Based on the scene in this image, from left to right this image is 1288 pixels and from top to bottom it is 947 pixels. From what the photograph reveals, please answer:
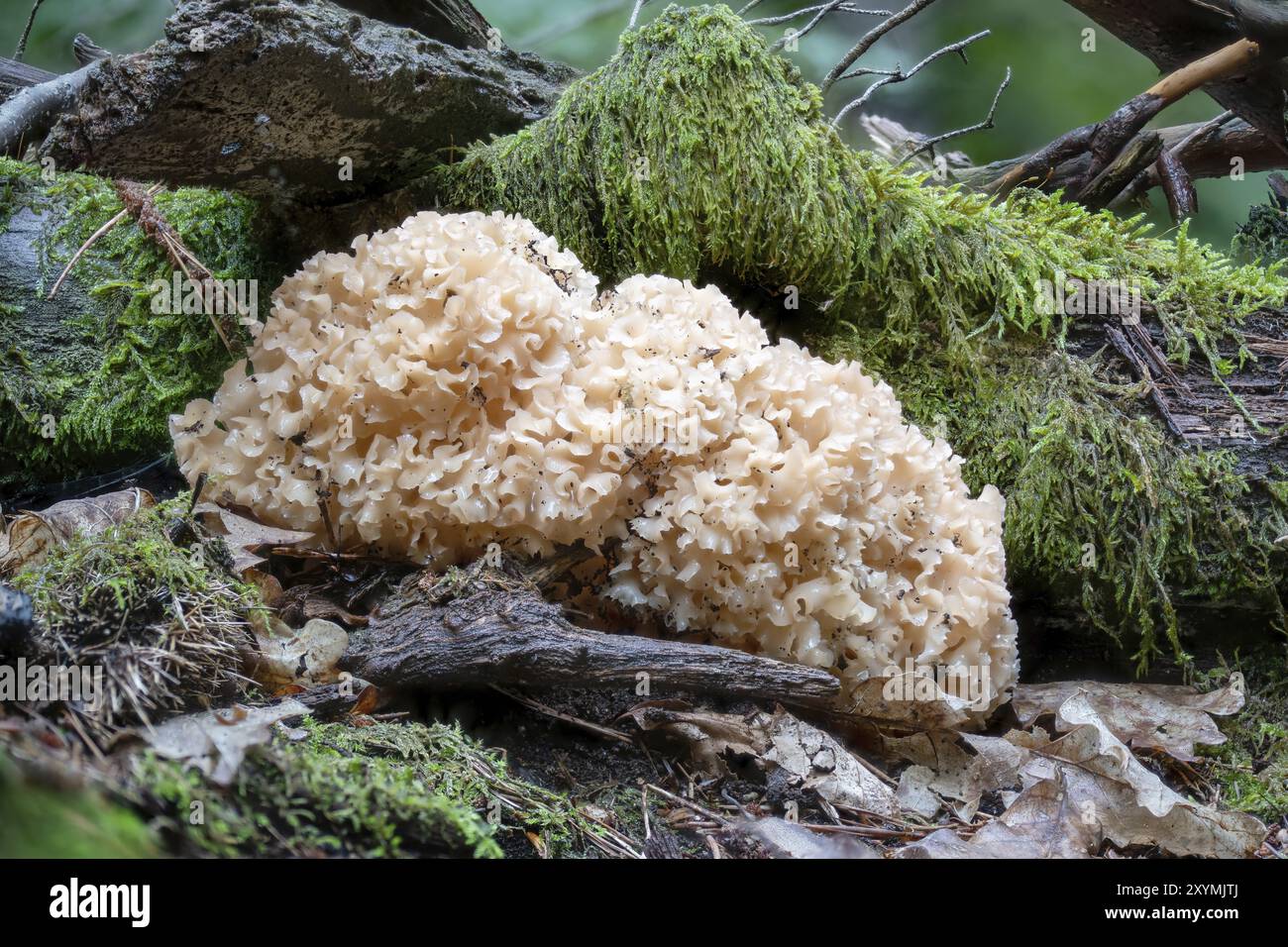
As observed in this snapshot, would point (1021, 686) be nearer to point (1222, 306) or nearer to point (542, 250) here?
point (1222, 306)

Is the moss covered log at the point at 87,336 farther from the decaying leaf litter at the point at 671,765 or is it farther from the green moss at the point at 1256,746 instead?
the green moss at the point at 1256,746

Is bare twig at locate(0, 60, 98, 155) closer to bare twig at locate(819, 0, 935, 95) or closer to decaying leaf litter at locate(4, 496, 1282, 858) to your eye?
decaying leaf litter at locate(4, 496, 1282, 858)


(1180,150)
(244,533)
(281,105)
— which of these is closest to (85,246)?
(281,105)

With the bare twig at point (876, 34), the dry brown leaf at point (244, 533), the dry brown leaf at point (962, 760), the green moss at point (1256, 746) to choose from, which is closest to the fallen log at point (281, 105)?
the dry brown leaf at point (244, 533)

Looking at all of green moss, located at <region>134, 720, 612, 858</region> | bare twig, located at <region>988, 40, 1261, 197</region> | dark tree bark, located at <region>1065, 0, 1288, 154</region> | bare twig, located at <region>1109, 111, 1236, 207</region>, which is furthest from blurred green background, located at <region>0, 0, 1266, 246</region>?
green moss, located at <region>134, 720, 612, 858</region>

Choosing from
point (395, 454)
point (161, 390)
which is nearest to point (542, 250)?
point (395, 454)
